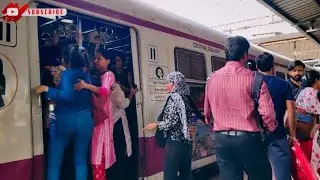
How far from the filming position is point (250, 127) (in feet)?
9.22

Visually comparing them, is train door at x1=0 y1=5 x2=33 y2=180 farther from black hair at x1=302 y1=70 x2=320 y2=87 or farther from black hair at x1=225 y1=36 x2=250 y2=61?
black hair at x1=302 y1=70 x2=320 y2=87

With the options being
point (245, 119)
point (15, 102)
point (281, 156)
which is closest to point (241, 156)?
point (245, 119)

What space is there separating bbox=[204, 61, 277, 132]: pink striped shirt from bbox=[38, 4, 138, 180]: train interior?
1.28 metres

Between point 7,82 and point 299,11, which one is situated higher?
point 299,11

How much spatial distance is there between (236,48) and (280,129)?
3.08ft

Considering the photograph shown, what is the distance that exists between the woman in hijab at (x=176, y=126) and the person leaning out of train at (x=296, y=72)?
1.48 metres

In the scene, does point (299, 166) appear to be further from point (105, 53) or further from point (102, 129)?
point (105, 53)

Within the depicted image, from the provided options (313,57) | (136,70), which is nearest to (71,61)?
(136,70)

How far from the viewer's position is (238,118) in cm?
284

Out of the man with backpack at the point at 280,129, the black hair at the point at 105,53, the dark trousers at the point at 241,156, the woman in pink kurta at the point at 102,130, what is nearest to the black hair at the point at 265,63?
the man with backpack at the point at 280,129

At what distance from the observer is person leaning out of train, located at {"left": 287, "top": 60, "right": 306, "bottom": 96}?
14.0ft

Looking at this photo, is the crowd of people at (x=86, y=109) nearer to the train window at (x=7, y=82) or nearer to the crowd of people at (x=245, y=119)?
the train window at (x=7, y=82)

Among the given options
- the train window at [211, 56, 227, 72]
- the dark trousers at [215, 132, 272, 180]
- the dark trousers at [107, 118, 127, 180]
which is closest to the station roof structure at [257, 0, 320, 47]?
the train window at [211, 56, 227, 72]
